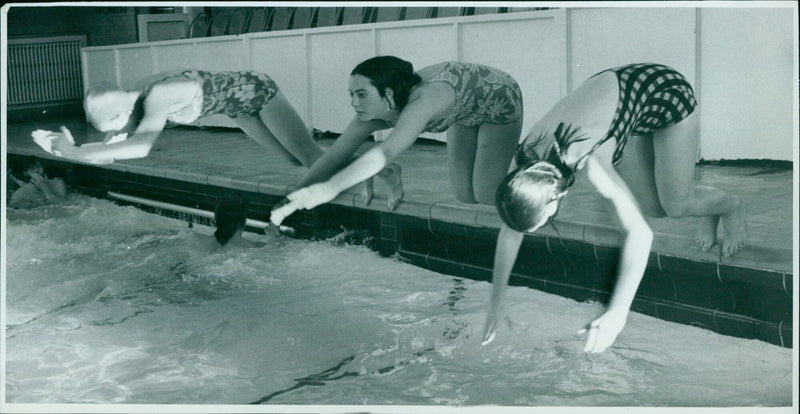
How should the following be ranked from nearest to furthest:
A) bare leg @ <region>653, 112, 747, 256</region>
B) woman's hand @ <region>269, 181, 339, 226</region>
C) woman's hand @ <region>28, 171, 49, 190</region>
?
bare leg @ <region>653, 112, 747, 256</region>, woman's hand @ <region>269, 181, 339, 226</region>, woman's hand @ <region>28, 171, 49, 190</region>

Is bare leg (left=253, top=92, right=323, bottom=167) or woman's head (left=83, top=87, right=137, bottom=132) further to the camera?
bare leg (left=253, top=92, right=323, bottom=167)

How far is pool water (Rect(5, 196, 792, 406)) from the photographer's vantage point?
3.19 metres

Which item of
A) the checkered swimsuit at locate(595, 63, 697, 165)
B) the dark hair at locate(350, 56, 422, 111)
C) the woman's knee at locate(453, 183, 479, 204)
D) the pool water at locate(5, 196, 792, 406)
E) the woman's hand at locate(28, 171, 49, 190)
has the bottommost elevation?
the pool water at locate(5, 196, 792, 406)

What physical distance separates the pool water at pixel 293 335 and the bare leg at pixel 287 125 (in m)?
0.49

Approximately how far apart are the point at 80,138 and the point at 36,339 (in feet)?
2.81

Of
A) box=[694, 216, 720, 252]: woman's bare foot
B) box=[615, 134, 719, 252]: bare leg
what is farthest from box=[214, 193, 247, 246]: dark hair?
box=[694, 216, 720, 252]: woman's bare foot

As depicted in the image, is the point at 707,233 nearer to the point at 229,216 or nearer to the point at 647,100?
the point at 647,100

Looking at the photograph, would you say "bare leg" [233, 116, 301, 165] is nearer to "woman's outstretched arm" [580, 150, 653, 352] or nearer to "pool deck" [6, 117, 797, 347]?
"pool deck" [6, 117, 797, 347]

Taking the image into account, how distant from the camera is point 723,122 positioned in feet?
10.8

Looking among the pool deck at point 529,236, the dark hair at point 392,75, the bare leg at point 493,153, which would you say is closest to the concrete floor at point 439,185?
the pool deck at point 529,236

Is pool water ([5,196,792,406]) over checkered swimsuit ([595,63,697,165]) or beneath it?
beneath

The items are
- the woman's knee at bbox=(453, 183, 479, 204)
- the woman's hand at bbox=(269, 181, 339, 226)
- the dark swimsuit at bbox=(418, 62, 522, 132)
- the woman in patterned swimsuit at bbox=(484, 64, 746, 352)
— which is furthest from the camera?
the woman's knee at bbox=(453, 183, 479, 204)

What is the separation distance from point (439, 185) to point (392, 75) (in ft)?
1.80

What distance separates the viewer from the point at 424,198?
3600 millimetres
